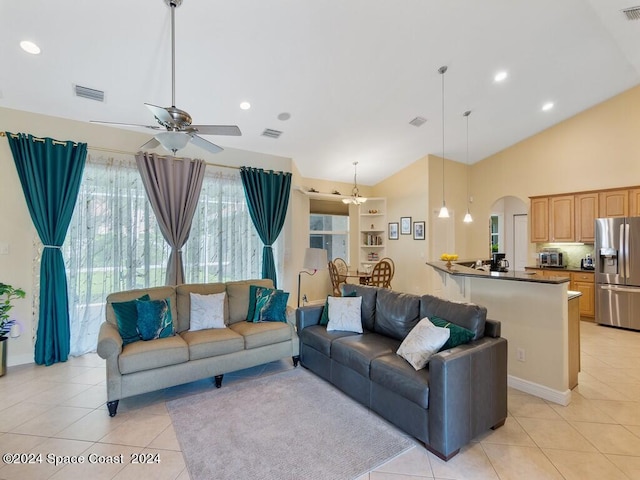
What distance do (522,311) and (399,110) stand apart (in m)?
3.29

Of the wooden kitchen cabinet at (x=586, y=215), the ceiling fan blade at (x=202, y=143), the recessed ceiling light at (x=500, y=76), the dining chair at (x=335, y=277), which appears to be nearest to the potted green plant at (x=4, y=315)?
the ceiling fan blade at (x=202, y=143)

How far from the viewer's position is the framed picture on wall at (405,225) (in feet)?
22.4

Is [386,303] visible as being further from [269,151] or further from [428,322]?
[269,151]

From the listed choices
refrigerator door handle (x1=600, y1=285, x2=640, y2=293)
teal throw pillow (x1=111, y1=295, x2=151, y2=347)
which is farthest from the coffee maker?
teal throw pillow (x1=111, y1=295, x2=151, y2=347)

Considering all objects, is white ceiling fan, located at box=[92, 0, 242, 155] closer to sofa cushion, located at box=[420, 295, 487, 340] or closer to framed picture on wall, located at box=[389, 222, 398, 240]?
sofa cushion, located at box=[420, 295, 487, 340]

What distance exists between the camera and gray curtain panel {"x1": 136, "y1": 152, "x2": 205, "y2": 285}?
14.0 ft

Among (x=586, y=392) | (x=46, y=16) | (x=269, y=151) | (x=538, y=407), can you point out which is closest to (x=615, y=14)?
(x=586, y=392)

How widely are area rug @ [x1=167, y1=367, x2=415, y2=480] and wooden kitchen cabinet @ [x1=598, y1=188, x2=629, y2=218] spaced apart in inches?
227

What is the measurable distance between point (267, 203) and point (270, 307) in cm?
222

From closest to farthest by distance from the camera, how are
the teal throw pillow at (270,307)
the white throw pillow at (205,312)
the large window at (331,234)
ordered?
the white throw pillow at (205,312), the teal throw pillow at (270,307), the large window at (331,234)

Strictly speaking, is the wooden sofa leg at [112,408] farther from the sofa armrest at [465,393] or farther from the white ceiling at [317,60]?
the white ceiling at [317,60]

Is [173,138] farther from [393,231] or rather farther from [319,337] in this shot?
[393,231]

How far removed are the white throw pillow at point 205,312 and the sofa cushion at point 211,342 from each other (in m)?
0.09

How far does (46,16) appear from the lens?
255cm
